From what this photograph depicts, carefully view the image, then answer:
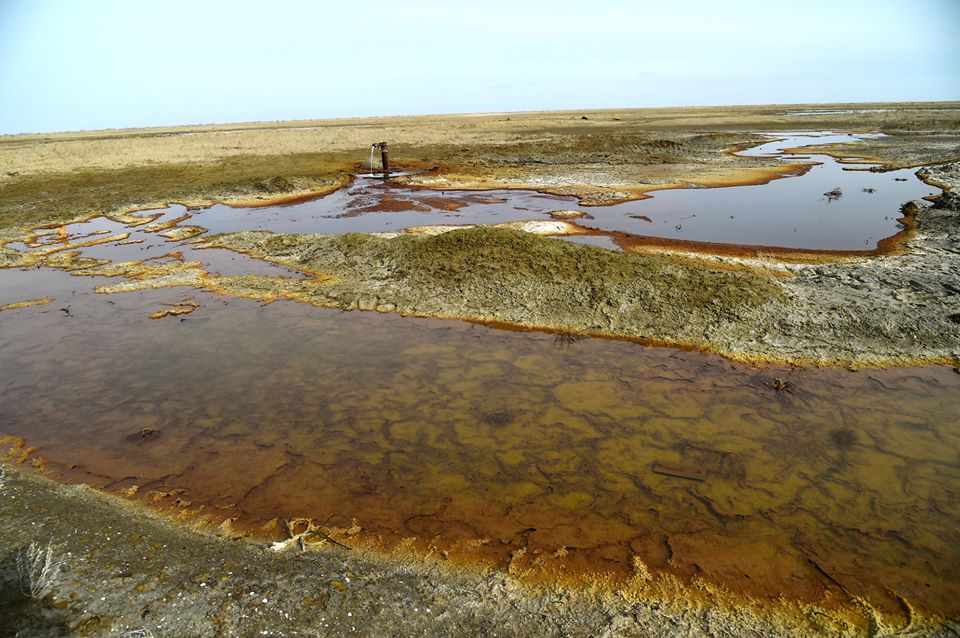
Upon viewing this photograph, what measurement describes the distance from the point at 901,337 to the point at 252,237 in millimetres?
16060

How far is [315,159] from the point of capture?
36094mm

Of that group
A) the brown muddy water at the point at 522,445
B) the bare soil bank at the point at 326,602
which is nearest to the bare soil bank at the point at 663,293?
the brown muddy water at the point at 522,445

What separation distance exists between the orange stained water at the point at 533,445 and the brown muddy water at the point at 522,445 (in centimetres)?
3

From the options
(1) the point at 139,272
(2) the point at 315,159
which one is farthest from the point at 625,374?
(2) the point at 315,159

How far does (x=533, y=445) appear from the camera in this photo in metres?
6.41

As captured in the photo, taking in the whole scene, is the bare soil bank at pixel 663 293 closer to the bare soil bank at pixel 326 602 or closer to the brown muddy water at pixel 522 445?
the brown muddy water at pixel 522 445

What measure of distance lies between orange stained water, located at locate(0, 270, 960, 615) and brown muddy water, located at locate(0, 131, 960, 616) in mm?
29

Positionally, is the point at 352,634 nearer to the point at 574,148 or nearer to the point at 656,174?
the point at 656,174

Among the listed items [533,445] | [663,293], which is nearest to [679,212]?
[663,293]

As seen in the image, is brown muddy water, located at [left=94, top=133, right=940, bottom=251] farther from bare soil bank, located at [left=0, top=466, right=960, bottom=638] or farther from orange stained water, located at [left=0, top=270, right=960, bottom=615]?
bare soil bank, located at [left=0, top=466, right=960, bottom=638]

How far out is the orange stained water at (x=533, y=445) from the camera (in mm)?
4863

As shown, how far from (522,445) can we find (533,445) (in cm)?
14

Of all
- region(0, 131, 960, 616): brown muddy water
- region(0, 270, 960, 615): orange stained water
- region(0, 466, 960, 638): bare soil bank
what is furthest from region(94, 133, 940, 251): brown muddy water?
region(0, 466, 960, 638): bare soil bank

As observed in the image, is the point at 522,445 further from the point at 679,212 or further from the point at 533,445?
the point at 679,212
